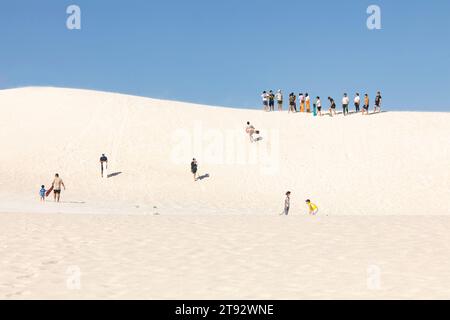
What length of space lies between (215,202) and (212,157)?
7746 millimetres

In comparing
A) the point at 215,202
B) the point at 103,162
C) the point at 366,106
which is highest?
the point at 366,106

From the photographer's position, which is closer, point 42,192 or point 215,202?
point 42,192

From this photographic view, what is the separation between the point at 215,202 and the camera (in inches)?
1066

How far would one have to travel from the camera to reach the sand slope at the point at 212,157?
2731cm

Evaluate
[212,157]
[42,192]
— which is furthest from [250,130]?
[42,192]

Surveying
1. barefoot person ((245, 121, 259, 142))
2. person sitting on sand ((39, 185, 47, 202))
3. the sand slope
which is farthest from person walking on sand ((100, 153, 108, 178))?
barefoot person ((245, 121, 259, 142))

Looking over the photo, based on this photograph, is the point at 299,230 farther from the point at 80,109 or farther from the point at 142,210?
the point at 80,109

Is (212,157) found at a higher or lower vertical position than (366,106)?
lower

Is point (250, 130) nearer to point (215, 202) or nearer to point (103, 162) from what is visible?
point (103, 162)

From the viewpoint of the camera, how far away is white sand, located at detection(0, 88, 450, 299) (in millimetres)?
8789

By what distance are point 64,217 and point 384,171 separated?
21276 mm

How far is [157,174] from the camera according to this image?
3111 cm

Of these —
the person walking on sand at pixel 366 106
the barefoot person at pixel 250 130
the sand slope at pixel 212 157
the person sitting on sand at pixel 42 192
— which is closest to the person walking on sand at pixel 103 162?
the sand slope at pixel 212 157

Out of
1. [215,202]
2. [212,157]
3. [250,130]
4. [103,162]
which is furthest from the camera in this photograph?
[250,130]
